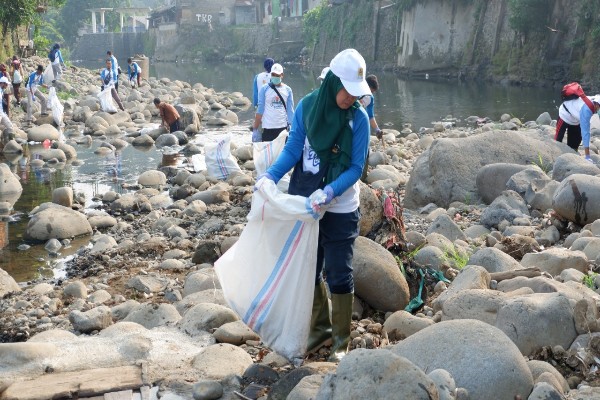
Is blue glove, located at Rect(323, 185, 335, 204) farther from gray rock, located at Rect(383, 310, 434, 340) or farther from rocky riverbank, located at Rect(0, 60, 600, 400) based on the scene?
gray rock, located at Rect(383, 310, 434, 340)

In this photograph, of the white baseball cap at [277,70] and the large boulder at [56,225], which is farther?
the large boulder at [56,225]

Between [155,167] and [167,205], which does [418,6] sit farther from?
[167,205]

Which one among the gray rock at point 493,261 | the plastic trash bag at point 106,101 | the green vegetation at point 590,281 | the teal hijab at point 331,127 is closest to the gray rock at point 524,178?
the gray rock at point 493,261

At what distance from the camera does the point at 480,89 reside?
33500 mm

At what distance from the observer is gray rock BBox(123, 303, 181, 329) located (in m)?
5.77

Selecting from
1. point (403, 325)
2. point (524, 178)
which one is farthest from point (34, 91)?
point (403, 325)

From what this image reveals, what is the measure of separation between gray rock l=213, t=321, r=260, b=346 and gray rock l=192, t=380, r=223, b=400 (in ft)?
2.93

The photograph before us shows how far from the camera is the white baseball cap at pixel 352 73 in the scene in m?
4.32

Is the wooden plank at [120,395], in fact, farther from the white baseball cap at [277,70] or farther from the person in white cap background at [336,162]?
the white baseball cap at [277,70]

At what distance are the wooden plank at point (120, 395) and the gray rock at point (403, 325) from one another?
62.0 inches

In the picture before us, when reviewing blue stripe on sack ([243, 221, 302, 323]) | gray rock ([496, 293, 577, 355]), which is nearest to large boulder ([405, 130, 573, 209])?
gray rock ([496, 293, 577, 355])

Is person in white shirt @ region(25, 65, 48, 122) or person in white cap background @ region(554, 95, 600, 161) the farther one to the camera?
person in white shirt @ region(25, 65, 48, 122)

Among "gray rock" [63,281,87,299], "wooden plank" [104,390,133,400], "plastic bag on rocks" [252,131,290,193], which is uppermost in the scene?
"plastic bag on rocks" [252,131,290,193]

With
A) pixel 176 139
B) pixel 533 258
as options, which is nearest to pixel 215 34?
pixel 176 139
